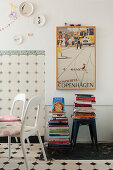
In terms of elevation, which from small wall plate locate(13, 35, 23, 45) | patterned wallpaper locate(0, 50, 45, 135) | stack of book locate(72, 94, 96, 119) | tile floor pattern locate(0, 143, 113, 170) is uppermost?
small wall plate locate(13, 35, 23, 45)

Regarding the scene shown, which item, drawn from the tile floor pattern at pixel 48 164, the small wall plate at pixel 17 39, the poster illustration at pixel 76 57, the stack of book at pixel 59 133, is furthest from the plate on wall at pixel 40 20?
the tile floor pattern at pixel 48 164

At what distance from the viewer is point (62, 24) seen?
3523 mm

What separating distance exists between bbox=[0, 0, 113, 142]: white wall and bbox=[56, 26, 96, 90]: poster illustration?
8cm

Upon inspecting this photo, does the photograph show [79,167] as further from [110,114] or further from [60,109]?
[110,114]

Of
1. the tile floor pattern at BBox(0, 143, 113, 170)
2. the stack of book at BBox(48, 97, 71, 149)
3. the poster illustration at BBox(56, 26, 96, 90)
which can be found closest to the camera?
the tile floor pattern at BBox(0, 143, 113, 170)

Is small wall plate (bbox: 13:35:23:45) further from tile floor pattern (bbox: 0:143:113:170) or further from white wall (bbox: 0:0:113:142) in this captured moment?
tile floor pattern (bbox: 0:143:113:170)

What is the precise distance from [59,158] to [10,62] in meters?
1.72

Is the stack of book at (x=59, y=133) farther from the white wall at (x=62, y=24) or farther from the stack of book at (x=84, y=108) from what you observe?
the white wall at (x=62, y=24)

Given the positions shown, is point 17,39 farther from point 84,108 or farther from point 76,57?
point 84,108

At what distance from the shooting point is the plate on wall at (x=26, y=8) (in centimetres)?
352

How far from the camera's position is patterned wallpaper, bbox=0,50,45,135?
11.6 ft

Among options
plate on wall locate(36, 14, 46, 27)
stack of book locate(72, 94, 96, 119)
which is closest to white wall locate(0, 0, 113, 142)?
plate on wall locate(36, 14, 46, 27)

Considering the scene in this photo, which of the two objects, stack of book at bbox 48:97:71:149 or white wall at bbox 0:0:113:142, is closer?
stack of book at bbox 48:97:71:149

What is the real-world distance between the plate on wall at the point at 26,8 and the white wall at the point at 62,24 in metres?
0.07
